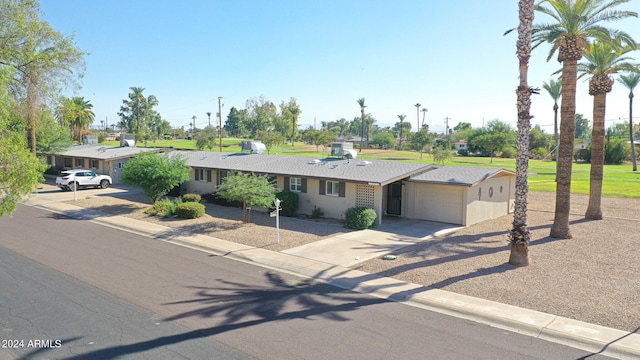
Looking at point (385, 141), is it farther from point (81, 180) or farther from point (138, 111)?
point (81, 180)

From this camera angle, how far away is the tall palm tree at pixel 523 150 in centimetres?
1533

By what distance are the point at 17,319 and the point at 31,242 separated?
919 centimetres

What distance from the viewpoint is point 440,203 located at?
23688mm

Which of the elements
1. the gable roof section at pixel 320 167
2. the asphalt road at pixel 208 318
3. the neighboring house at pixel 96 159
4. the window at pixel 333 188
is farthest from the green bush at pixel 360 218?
the neighboring house at pixel 96 159

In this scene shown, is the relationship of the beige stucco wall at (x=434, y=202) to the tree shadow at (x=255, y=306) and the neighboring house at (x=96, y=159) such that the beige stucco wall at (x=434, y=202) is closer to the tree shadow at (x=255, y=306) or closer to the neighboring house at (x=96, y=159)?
the tree shadow at (x=255, y=306)

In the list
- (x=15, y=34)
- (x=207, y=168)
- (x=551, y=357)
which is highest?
(x=15, y=34)

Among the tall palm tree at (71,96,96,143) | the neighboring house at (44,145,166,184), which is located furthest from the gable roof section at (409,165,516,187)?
the tall palm tree at (71,96,96,143)

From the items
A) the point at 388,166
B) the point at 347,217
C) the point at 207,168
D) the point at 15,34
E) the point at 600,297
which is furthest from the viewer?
the point at 207,168

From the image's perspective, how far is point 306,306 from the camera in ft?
37.9

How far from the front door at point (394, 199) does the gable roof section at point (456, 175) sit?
122 cm

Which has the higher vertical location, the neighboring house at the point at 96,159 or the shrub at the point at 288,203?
the neighboring house at the point at 96,159

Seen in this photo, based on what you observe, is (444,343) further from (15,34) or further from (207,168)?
(15,34)

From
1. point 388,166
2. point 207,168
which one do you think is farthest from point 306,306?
point 207,168

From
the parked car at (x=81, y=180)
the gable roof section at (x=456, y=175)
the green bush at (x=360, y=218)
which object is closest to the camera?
the green bush at (x=360, y=218)
